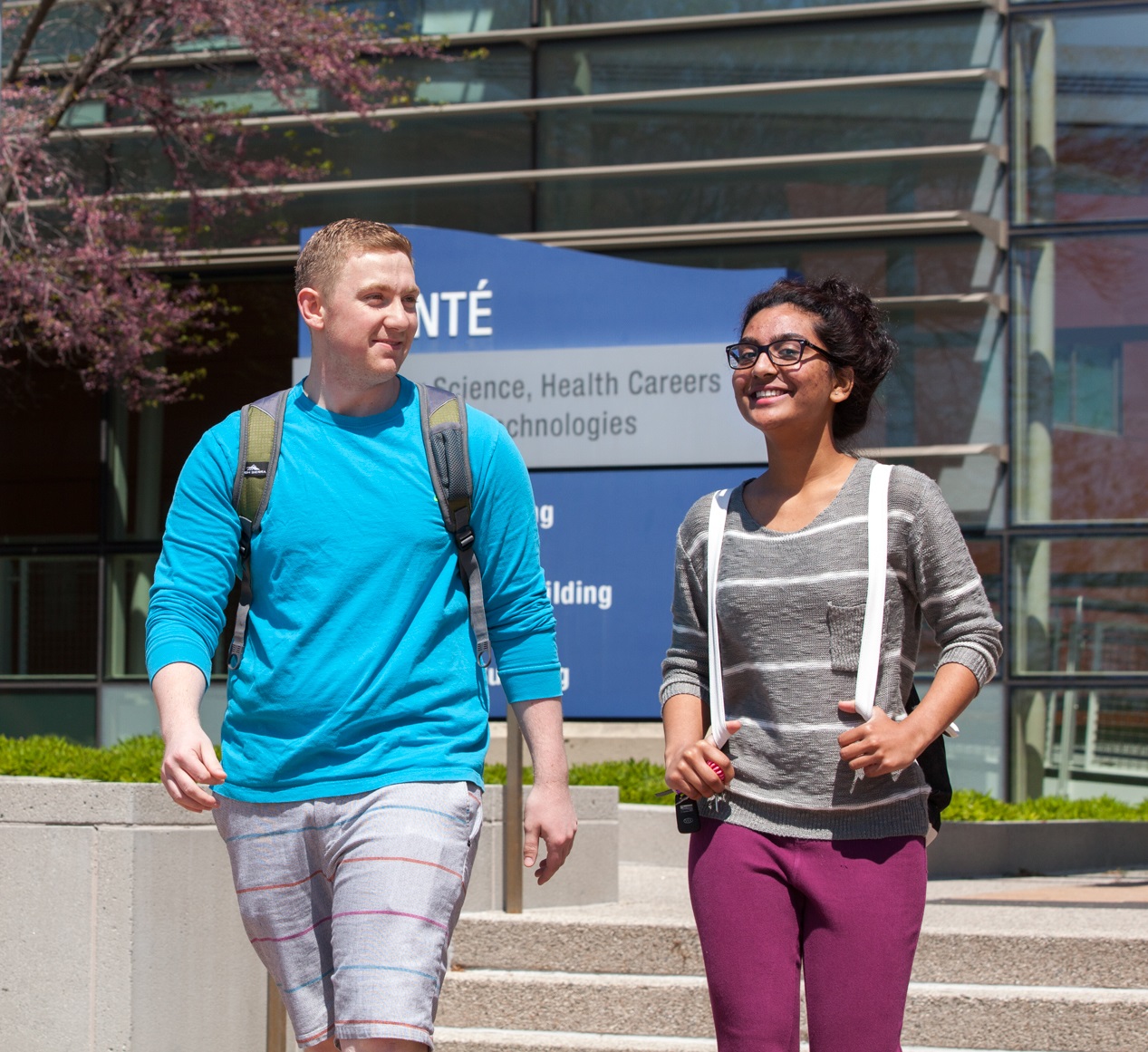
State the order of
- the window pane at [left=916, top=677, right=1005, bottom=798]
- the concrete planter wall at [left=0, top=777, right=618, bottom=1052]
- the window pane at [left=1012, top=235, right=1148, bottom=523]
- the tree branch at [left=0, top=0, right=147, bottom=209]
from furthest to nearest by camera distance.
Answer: the tree branch at [left=0, top=0, right=147, bottom=209]
the window pane at [left=916, top=677, right=1005, bottom=798]
the window pane at [left=1012, top=235, right=1148, bottom=523]
the concrete planter wall at [left=0, top=777, right=618, bottom=1052]

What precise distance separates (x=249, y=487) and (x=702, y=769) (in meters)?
0.90

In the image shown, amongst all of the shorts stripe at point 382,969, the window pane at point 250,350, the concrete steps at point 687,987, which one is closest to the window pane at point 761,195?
the window pane at point 250,350

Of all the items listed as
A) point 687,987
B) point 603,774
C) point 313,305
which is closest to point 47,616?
point 603,774

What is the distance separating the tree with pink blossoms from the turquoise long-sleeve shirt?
948cm

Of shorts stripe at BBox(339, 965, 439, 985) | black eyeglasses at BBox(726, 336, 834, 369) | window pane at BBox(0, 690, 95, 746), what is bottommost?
window pane at BBox(0, 690, 95, 746)

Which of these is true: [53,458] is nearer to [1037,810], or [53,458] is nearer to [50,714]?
[50,714]

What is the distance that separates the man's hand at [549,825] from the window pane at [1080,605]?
9.79 m

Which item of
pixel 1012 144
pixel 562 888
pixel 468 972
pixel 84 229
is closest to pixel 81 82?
pixel 84 229

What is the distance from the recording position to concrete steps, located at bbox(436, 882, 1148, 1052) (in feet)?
17.0

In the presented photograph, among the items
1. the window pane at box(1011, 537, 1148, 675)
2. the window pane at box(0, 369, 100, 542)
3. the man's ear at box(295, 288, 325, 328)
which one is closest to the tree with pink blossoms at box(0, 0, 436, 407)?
the window pane at box(0, 369, 100, 542)

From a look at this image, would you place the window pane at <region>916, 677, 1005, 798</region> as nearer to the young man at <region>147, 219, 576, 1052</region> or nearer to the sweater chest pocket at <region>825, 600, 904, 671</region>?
the sweater chest pocket at <region>825, 600, 904, 671</region>

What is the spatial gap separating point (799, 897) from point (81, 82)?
36.8 feet

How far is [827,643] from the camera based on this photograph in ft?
9.50

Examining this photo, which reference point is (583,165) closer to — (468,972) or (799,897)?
(468,972)
